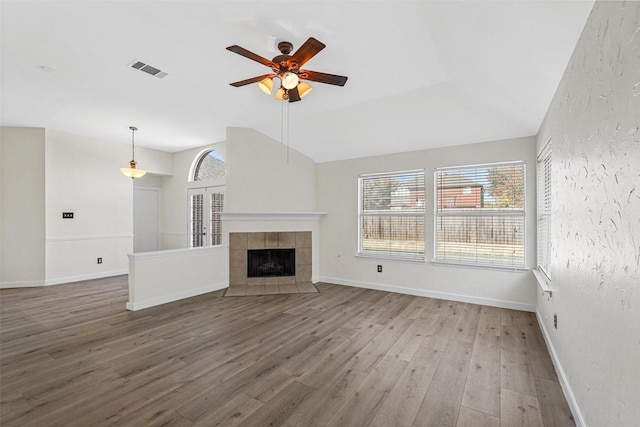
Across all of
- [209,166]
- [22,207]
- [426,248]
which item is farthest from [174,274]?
[426,248]

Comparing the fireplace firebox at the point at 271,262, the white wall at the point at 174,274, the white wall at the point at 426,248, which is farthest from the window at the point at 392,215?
the white wall at the point at 174,274

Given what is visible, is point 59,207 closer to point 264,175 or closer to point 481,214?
point 264,175

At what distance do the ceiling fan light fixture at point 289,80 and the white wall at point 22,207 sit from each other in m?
5.34

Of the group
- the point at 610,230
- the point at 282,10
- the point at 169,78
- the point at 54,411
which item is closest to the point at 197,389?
the point at 54,411

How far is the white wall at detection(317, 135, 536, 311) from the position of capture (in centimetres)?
376

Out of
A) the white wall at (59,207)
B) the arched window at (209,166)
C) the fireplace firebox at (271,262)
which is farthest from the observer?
the arched window at (209,166)

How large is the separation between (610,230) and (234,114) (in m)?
4.43

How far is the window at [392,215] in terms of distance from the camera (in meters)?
4.63

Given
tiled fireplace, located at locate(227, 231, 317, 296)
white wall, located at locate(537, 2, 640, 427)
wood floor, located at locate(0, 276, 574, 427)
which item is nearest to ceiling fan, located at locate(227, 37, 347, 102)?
white wall, located at locate(537, 2, 640, 427)

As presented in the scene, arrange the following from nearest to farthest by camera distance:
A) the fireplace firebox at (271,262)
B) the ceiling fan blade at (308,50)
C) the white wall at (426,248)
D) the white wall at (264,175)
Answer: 1. the ceiling fan blade at (308,50)
2. the white wall at (426,248)
3. the white wall at (264,175)
4. the fireplace firebox at (271,262)

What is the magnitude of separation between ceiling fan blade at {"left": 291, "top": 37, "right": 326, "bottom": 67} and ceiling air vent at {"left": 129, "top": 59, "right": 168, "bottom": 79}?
1816 mm

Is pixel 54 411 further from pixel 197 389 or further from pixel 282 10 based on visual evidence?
pixel 282 10

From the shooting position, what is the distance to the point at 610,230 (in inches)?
52.6

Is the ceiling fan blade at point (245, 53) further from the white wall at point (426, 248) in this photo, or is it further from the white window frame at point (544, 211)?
the white window frame at point (544, 211)
